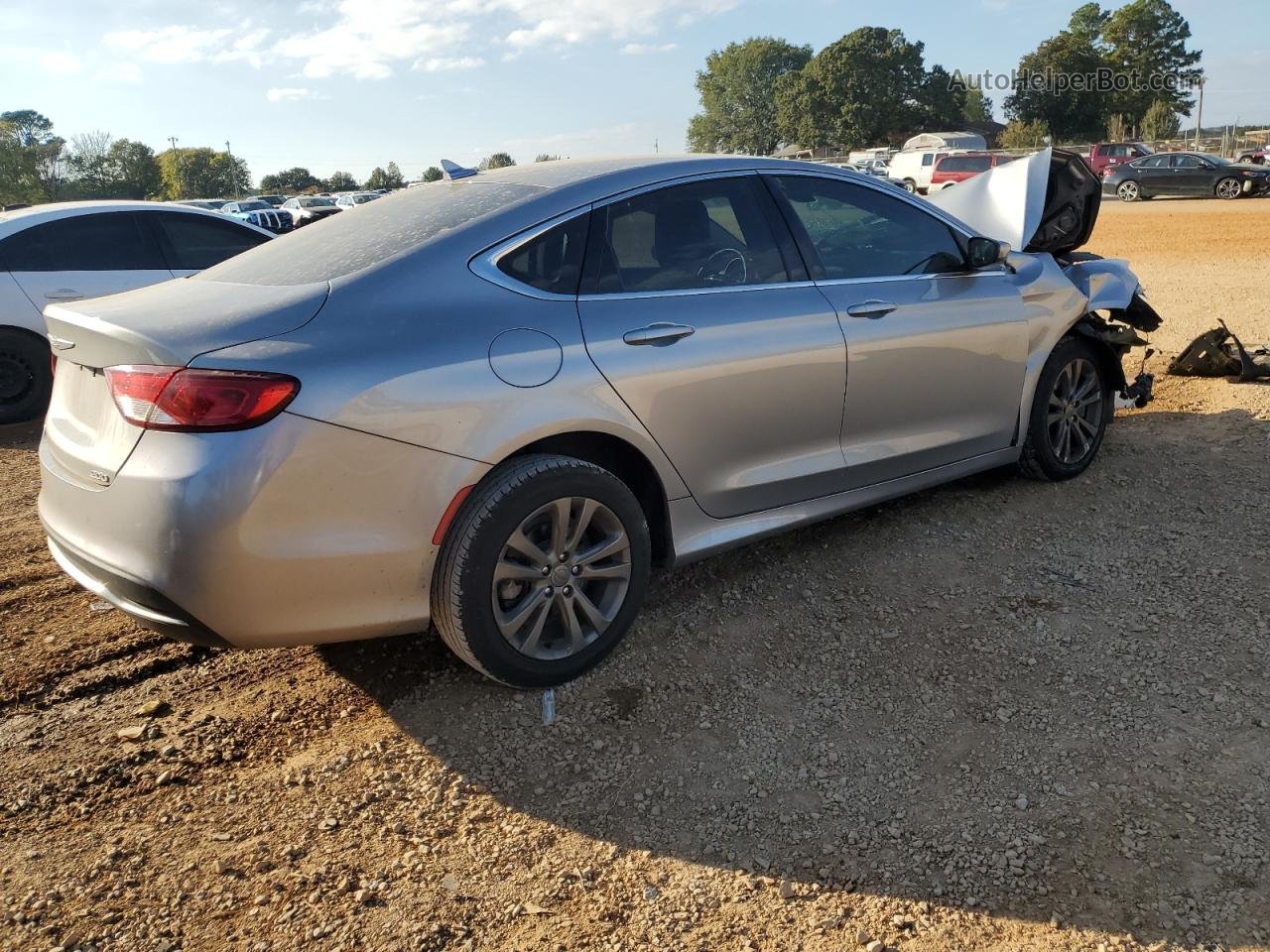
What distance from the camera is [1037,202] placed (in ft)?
17.2

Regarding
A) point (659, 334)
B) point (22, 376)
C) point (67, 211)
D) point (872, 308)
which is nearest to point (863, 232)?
point (872, 308)

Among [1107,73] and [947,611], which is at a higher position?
[1107,73]

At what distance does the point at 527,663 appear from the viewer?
304 cm

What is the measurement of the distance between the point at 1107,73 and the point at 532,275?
294 feet

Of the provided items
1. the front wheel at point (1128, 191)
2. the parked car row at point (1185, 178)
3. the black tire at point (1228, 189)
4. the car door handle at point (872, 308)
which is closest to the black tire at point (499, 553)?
the car door handle at point (872, 308)

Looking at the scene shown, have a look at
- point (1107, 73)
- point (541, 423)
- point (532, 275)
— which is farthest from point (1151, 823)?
point (1107, 73)

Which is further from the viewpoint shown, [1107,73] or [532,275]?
[1107,73]

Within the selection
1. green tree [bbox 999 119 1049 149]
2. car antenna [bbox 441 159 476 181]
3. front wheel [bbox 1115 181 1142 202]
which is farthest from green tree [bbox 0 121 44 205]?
car antenna [bbox 441 159 476 181]

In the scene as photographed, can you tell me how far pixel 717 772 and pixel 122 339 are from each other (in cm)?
206

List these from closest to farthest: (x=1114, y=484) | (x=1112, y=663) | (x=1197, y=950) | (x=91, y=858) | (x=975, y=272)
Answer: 1. (x=1197, y=950)
2. (x=91, y=858)
3. (x=1112, y=663)
4. (x=975, y=272)
5. (x=1114, y=484)

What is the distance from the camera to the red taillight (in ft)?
8.27

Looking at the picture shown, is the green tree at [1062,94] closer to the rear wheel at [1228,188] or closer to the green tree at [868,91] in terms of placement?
the green tree at [868,91]

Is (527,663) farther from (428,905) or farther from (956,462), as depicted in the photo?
(956,462)

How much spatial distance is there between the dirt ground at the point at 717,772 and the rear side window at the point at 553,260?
1.31 metres
